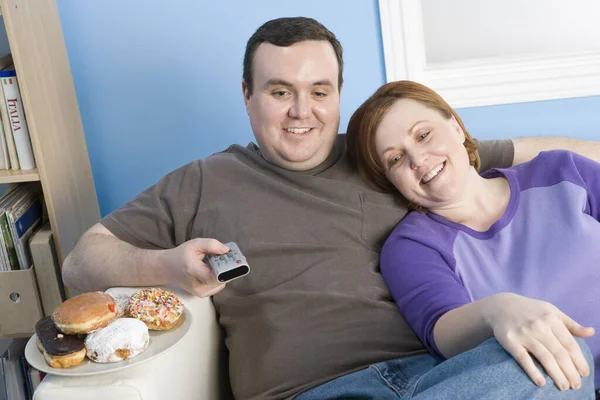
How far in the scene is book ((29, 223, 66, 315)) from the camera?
195 centimetres

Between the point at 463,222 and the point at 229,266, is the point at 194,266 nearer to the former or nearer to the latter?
the point at 229,266

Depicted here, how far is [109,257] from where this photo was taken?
1.52m

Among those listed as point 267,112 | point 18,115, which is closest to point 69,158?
point 18,115

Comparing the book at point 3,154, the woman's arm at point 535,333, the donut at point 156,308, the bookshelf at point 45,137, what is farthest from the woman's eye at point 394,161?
the book at point 3,154

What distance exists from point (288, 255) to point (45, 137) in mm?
774

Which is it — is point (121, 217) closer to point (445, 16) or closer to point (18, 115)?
point (18, 115)

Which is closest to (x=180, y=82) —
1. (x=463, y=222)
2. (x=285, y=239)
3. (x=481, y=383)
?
(x=285, y=239)

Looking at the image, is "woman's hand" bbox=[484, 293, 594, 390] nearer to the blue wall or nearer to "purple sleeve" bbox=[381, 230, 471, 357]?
"purple sleeve" bbox=[381, 230, 471, 357]

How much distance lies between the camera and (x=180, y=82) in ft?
7.05

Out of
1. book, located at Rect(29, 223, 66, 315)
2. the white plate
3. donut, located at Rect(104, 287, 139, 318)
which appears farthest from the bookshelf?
the white plate

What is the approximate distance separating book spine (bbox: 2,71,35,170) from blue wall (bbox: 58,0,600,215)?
27 centimetres

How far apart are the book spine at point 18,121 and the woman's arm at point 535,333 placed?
1207mm

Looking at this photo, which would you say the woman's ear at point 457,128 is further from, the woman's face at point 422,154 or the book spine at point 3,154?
the book spine at point 3,154

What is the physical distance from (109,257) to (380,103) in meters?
0.63
